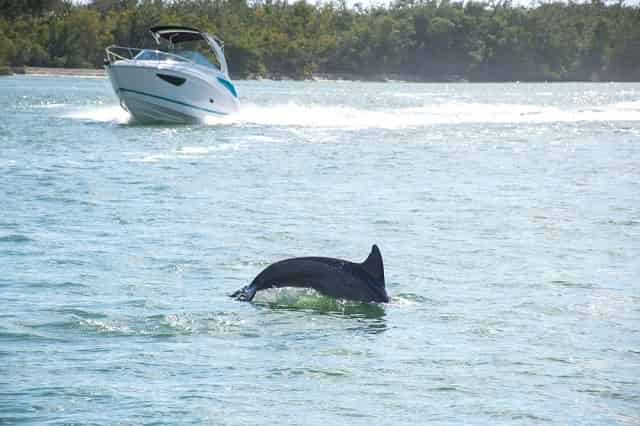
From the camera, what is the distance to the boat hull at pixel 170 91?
129ft

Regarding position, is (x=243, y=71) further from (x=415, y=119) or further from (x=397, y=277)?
(x=397, y=277)

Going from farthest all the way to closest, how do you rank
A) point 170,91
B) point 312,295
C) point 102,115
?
point 102,115 < point 170,91 < point 312,295

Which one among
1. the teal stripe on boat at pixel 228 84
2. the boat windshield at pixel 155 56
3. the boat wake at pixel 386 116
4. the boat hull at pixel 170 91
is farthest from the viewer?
the boat wake at pixel 386 116

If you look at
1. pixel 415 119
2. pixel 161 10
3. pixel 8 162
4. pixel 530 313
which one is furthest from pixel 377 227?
pixel 161 10

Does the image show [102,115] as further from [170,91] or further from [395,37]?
[395,37]

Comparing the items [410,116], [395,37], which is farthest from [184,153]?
[395,37]

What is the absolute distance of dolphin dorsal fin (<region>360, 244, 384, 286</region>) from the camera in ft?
37.2

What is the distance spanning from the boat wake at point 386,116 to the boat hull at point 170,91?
0.85 m

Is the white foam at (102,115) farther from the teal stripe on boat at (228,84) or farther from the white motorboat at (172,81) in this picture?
the teal stripe on boat at (228,84)

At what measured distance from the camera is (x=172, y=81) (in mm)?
39656

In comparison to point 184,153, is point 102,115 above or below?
below

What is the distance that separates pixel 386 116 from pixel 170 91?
17.7 m

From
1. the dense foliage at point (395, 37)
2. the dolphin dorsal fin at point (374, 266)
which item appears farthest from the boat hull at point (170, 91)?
the dense foliage at point (395, 37)

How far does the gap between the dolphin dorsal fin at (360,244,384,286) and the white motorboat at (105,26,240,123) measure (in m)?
28.3
